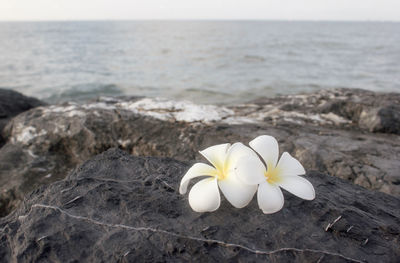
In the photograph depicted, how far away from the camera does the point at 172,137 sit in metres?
3.02

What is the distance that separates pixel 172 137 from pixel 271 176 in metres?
1.80

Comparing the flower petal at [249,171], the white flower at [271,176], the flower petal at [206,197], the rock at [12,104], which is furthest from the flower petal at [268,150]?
the rock at [12,104]

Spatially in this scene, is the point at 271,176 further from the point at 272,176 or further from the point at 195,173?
the point at 195,173

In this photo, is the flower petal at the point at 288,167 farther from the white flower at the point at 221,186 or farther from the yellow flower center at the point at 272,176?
the white flower at the point at 221,186

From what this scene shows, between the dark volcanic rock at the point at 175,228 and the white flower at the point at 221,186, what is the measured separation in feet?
0.33

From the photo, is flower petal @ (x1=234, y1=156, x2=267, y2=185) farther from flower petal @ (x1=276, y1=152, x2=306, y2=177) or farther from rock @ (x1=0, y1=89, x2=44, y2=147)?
rock @ (x1=0, y1=89, x2=44, y2=147)

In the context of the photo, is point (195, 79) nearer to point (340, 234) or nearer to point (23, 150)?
point (23, 150)

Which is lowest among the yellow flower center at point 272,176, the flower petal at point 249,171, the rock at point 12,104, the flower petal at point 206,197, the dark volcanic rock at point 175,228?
the rock at point 12,104

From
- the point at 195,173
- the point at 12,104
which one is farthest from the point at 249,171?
the point at 12,104

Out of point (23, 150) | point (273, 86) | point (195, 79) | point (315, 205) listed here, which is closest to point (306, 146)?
point (315, 205)

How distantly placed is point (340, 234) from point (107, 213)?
954mm

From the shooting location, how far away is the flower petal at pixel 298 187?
126 centimetres

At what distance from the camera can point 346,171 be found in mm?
2445

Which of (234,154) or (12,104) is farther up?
(234,154)
